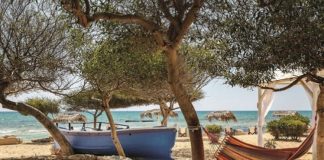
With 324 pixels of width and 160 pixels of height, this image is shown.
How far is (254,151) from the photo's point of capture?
972cm

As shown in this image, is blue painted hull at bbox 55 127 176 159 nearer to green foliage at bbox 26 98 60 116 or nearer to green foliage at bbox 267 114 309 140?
green foliage at bbox 267 114 309 140

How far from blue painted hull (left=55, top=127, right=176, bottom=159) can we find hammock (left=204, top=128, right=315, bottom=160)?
151 inches

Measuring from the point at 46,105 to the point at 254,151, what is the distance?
2623cm

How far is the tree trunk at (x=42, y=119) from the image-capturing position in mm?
12150

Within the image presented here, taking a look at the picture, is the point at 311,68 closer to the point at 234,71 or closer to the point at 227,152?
the point at 234,71

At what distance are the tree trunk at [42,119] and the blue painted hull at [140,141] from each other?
1.12m

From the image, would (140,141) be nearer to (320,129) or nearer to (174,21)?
(174,21)

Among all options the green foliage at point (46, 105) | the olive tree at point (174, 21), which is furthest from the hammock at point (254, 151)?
the green foliage at point (46, 105)

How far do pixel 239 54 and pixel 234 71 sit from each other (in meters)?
0.47

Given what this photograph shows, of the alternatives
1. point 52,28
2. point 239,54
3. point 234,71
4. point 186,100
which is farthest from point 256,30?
point 52,28

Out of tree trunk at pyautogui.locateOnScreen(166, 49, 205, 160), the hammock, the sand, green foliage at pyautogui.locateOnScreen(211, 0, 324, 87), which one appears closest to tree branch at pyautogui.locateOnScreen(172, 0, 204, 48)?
tree trunk at pyautogui.locateOnScreen(166, 49, 205, 160)

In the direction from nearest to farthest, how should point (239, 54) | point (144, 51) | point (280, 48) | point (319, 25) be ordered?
point (319, 25)
point (280, 48)
point (239, 54)
point (144, 51)

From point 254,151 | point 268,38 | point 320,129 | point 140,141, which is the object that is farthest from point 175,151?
point 268,38

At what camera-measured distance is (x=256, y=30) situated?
530cm
